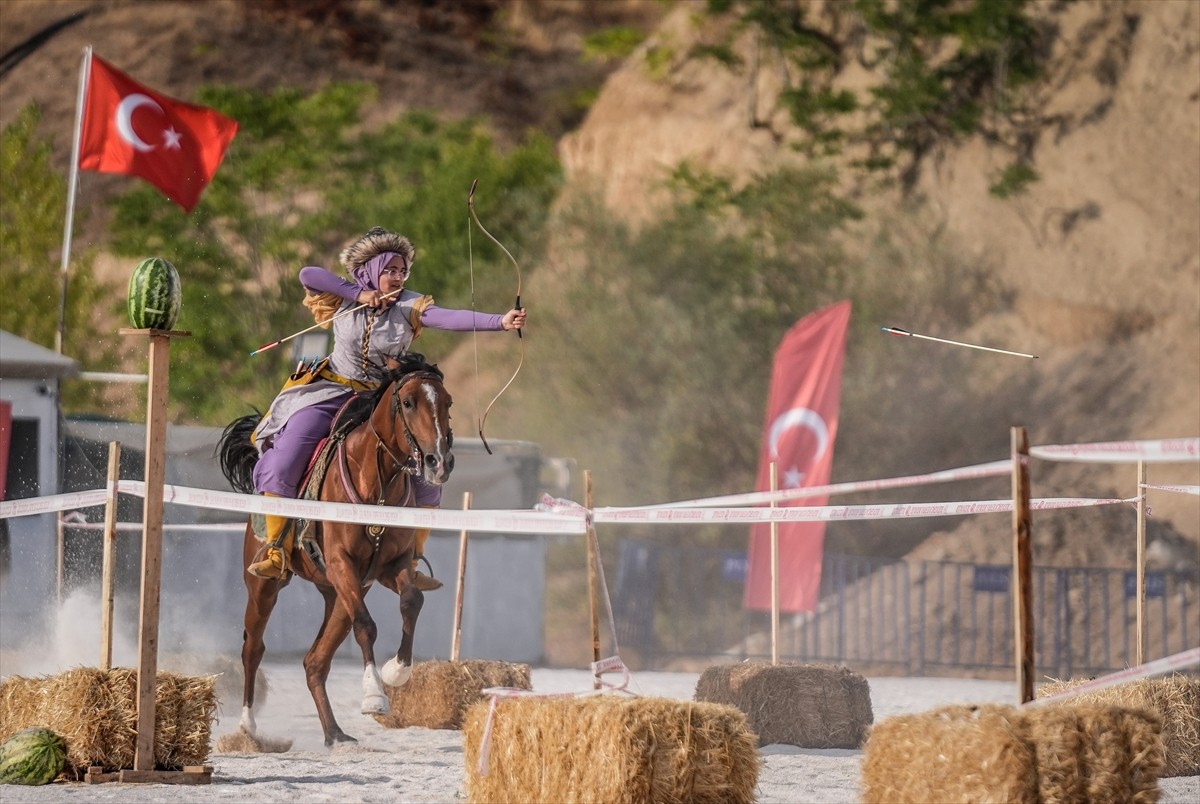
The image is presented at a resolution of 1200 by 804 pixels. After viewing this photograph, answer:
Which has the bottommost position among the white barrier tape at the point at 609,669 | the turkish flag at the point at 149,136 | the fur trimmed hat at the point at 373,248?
the white barrier tape at the point at 609,669

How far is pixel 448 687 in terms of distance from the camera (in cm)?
1154

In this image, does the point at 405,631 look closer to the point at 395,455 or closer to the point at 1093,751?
the point at 395,455

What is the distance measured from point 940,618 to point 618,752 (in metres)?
14.4

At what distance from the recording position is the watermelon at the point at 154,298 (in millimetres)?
8117

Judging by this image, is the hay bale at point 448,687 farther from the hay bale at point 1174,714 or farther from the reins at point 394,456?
the hay bale at point 1174,714

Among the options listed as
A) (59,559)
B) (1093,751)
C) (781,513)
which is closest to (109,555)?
(781,513)

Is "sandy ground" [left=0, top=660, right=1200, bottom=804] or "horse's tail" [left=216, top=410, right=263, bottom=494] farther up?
"horse's tail" [left=216, top=410, right=263, bottom=494]

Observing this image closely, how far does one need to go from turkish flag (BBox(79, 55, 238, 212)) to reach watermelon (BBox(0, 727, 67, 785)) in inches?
409

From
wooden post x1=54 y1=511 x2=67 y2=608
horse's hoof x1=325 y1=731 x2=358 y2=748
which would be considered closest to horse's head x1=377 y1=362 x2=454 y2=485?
horse's hoof x1=325 y1=731 x2=358 y2=748

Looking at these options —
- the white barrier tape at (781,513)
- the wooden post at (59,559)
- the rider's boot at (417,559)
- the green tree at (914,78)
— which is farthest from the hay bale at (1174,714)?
the green tree at (914,78)

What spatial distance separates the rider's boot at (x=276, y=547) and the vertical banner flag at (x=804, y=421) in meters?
6.99

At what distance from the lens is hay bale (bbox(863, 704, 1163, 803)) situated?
582cm

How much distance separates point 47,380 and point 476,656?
6.15m

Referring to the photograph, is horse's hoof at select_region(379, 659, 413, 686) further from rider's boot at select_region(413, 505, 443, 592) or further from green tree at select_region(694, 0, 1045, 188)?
green tree at select_region(694, 0, 1045, 188)
